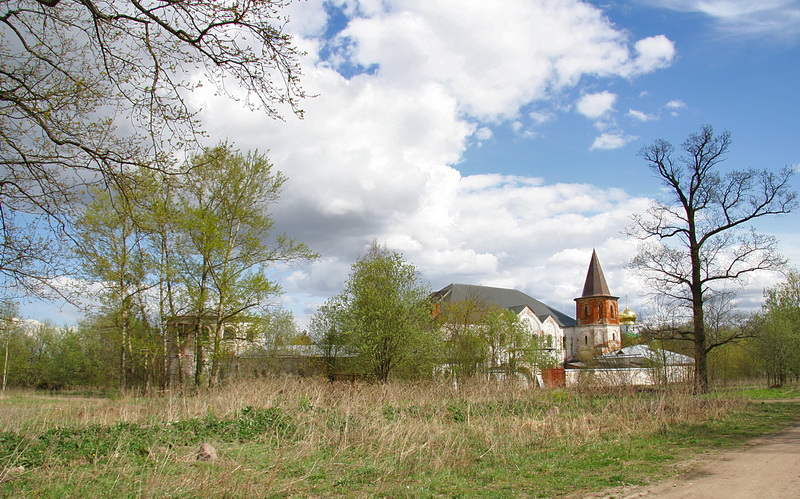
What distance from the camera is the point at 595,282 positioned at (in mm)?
74438

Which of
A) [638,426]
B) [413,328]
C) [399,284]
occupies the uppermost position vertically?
[399,284]

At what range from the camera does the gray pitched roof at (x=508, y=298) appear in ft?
202

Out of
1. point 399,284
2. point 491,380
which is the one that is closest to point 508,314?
point 399,284

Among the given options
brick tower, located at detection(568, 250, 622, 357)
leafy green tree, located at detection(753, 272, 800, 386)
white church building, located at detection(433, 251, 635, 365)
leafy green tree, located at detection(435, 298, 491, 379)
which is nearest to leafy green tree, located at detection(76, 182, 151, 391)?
leafy green tree, located at detection(435, 298, 491, 379)

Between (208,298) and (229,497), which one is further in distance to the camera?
(208,298)

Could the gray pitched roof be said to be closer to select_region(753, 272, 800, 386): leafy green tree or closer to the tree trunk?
select_region(753, 272, 800, 386): leafy green tree

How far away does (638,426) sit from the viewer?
1195 cm

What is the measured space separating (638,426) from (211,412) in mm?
9509

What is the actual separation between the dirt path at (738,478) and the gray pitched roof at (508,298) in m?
49.3

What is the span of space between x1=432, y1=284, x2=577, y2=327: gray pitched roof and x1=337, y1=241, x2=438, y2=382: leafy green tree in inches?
1305

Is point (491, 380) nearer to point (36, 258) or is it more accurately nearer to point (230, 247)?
point (230, 247)

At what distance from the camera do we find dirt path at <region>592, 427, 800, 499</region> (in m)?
6.50

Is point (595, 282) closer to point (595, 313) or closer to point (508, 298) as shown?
point (595, 313)

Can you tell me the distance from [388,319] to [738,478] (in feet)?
59.0
